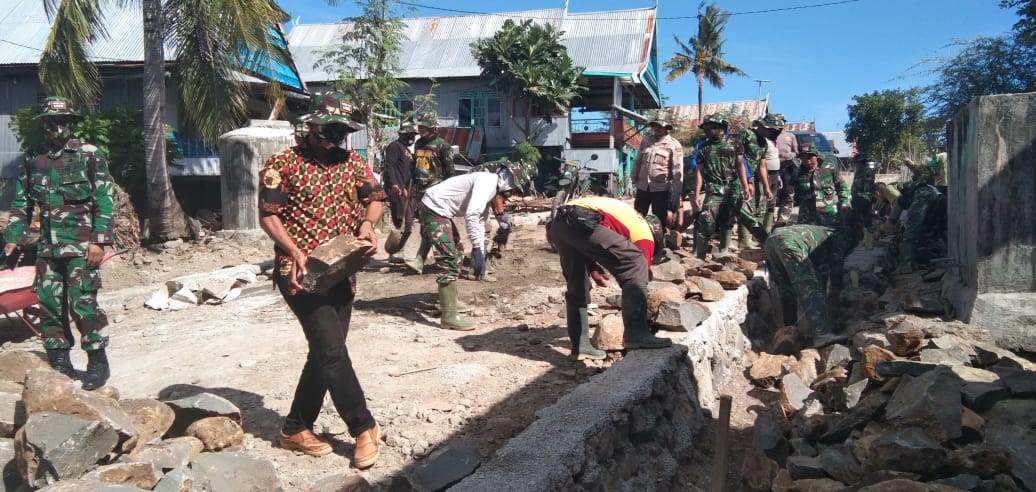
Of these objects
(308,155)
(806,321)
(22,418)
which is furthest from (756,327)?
(22,418)

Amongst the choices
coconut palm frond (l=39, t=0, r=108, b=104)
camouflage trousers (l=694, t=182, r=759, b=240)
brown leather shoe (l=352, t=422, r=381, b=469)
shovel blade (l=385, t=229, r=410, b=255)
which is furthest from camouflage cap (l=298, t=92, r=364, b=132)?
coconut palm frond (l=39, t=0, r=108, b=104)

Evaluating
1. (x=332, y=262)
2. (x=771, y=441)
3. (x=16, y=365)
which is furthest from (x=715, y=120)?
(x=16, y=365)

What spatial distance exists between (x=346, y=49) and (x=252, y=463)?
14.2 m

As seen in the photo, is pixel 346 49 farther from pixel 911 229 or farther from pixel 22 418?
pixel 22 418

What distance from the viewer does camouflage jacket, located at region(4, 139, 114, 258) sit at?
419 cm

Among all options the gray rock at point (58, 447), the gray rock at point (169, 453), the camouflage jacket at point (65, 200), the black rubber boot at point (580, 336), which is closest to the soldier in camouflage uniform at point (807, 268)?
the black rubber boot at point (580, 336)

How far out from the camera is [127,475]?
2578 mm

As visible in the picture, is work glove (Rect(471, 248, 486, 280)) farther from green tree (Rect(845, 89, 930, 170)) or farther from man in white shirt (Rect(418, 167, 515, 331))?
green tree (Rect(845, 89, 930, 170))

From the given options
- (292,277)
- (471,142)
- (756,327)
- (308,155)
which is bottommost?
(756,327)

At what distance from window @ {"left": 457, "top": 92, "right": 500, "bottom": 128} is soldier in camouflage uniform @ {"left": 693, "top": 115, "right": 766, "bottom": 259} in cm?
1399

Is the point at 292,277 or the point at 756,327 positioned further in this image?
the point at 756,327

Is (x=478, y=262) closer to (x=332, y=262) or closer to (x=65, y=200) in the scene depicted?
(x=65, y=200)

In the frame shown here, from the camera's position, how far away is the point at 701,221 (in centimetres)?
748

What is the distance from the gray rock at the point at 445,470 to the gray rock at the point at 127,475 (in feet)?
3.21
